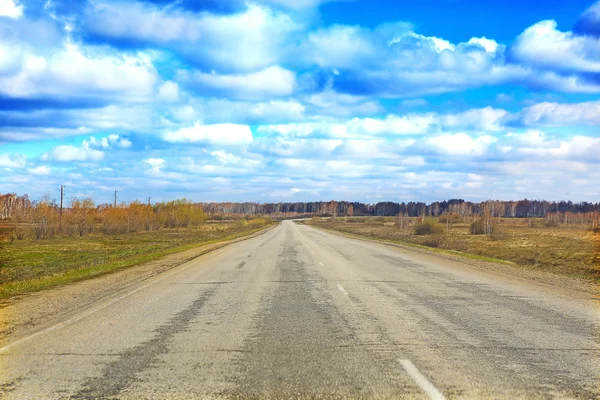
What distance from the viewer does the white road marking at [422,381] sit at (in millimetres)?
5125

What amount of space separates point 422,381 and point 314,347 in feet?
6.31

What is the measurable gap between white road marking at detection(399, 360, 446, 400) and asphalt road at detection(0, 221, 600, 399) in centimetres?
1

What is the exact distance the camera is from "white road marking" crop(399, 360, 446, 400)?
5125mm

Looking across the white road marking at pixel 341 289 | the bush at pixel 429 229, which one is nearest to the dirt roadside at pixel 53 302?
the white road marking at pixel 341 289

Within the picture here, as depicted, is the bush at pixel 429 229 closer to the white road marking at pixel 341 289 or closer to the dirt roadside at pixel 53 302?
the dirt roadside at pixel 53 302

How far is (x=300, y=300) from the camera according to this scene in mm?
11625

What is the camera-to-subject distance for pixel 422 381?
5.57m

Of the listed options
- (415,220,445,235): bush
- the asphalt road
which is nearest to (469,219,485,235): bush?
(415,220,445,235): bush

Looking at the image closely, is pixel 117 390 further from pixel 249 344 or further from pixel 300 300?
pixel 300 300

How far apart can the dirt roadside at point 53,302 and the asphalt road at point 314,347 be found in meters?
0.43

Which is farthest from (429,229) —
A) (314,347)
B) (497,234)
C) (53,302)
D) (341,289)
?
(314,347)

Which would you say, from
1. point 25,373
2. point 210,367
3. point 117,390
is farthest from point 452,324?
point 25,373

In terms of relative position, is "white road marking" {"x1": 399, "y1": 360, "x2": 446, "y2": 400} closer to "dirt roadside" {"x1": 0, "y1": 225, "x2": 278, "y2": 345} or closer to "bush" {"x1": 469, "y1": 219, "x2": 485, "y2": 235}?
"dirt roadside" {"x1": 0, "y1": 225, "x2": 278, "y2": 345}

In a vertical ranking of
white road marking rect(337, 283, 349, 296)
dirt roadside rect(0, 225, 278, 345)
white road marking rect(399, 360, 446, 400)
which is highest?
white road marking rect(399, 360, 446, 400)
